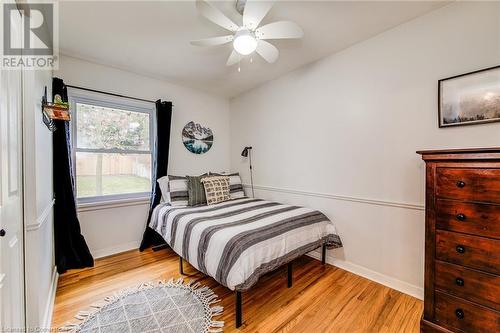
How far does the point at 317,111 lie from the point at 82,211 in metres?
3.10

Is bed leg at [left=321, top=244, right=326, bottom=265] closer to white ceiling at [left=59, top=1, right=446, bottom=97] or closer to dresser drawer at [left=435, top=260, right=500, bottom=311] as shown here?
dresser drawer at [left=435, top=260, right=500, bottom=311]

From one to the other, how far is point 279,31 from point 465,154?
153 cm

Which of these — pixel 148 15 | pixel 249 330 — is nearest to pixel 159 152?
pixel 148 15

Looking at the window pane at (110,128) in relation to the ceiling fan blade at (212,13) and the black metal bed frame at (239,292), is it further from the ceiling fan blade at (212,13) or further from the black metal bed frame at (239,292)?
the ceiling fan blade at (212,13)

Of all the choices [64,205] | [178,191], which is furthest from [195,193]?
[64,205]

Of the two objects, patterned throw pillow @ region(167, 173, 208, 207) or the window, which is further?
patterned throw pillow @ region(167, 173, 208, 207)

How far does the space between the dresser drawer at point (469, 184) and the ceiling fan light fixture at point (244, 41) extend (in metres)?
1.63

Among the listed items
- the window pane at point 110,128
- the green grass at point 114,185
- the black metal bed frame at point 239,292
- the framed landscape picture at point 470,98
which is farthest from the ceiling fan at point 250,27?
the green grass at point 114,185

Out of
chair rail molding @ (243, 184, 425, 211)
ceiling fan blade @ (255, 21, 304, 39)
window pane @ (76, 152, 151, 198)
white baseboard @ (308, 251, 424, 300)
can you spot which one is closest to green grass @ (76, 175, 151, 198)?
window pane @ (76, 152, 151, 198)

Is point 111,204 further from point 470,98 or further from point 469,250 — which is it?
point 470,98

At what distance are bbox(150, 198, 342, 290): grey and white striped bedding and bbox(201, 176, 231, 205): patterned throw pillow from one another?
22 cm

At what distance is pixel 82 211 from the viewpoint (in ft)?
8.48

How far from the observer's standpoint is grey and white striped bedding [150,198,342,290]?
1631 mm

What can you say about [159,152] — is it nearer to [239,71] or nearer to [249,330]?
[239,71]
